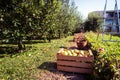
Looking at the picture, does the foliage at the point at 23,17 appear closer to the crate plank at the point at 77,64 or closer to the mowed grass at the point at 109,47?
the mowed grass at the point at 109,47

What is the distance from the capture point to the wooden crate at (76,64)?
24.5 ft

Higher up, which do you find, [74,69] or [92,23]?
[92,23]

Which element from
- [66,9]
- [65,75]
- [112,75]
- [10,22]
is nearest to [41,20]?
[10,22]

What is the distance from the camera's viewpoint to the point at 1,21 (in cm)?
1077

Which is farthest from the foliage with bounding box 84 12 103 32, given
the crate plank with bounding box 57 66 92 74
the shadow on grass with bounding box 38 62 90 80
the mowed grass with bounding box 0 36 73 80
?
the crate plank with bounding box 57 66 92 74

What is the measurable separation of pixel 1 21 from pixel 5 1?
118 centimetres

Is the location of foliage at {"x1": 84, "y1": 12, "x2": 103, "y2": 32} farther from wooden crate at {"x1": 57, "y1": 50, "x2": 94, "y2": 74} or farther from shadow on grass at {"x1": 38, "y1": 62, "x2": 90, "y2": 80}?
wooden crate at {"x1": 57, "y1": 50, "x2": 94, "y2": 74}

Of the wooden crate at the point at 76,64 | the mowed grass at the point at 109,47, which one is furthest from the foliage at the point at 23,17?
the wooden crate at the point at 76,64

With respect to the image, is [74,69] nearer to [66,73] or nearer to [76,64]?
[76,64]

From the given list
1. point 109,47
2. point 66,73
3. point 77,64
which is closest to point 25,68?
point 66,73

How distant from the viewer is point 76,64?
7566 mm

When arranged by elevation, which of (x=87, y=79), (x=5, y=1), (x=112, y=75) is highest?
(x=5, y=1)

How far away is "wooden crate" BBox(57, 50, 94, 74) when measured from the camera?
748 cm

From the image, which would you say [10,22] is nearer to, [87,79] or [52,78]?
[52,78]
